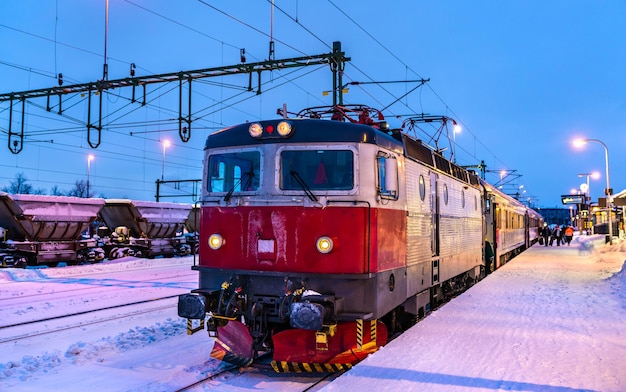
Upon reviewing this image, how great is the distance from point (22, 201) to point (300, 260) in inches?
679

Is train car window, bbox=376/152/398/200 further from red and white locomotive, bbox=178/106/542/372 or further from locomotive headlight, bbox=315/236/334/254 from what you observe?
locomotive headlight, bbox=315/236/334/254

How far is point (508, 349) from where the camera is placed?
24.7ft

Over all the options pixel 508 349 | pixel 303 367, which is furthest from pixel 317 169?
pixel 508 349

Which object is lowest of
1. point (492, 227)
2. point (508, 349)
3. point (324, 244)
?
point (508, 349)

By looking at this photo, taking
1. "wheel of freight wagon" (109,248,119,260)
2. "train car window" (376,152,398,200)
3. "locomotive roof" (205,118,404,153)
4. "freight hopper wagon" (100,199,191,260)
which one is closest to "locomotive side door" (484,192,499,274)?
"train car window" (376,152,398,200)

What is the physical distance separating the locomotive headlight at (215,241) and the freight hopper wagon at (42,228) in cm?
1587

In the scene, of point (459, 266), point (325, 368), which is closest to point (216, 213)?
point (325, 368)

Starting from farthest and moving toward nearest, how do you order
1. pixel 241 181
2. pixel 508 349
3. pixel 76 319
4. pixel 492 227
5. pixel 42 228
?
pixel 42 228
pixel 492 227
pixel 76 319
pixel 241 181
pixel 508 349

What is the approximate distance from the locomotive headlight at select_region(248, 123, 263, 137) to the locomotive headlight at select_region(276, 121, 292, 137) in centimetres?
30

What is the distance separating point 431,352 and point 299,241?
7.63 ft

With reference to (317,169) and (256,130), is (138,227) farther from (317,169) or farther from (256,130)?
(317,169)

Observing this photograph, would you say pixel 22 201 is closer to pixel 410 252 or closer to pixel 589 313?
pixel 410 252

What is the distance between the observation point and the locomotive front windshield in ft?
23.7

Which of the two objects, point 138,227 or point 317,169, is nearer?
point 317,169
